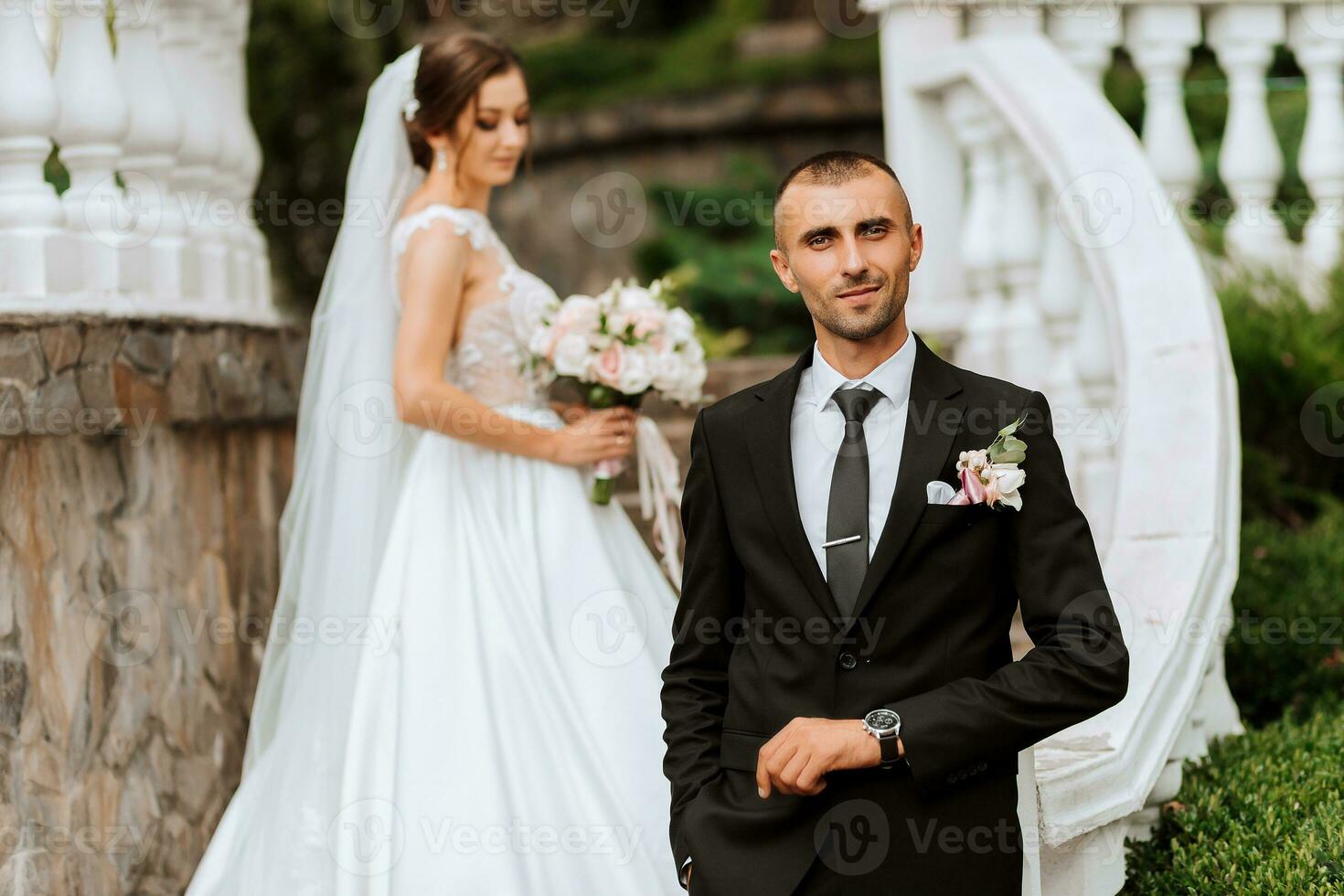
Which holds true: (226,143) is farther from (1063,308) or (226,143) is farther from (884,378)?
(884,378)

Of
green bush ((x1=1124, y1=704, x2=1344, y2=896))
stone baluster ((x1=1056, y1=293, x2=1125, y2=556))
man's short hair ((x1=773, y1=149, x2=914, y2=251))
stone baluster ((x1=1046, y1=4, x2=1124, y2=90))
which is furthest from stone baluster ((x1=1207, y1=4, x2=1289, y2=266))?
man's short hair ((x1=773, y1=149, x2=914, y2=251))

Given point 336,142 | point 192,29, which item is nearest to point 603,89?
point 336,142

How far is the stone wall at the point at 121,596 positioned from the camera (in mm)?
3703

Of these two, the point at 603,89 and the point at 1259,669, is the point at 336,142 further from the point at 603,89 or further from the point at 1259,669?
the point at 1259,669

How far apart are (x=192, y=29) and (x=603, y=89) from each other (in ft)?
27.6

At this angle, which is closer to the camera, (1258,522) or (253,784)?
(253,784)

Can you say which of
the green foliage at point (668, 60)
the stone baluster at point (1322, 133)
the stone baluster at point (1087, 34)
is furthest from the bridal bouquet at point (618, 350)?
the green foliage at point (668, 60)

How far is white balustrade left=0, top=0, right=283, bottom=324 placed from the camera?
3904mm

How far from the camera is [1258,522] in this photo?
5.41 m

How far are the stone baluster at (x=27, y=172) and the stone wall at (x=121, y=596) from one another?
0.60ft

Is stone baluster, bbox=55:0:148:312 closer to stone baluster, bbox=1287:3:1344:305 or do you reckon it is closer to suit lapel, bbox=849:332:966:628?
suit lapel, bbox=849:332:966:628

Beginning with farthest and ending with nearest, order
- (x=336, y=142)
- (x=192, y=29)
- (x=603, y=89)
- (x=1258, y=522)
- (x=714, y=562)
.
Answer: (x=603, y=89) < (x=336, y=142) < (x=1258, y=522) < (x=192, y=29) < (x=714, y=562)

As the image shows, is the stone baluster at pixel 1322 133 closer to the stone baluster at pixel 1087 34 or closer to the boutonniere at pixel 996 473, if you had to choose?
the stone baluster at pixel 1087 34

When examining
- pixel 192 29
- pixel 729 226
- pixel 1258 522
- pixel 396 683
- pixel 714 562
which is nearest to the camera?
pixel 714 562
